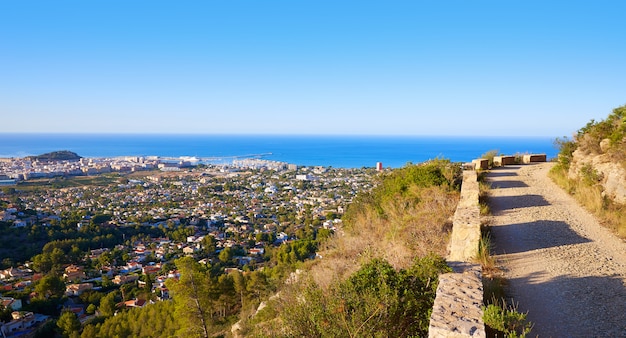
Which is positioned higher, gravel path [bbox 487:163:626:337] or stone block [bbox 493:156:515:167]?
stone block [bbox 493:156:515:167]

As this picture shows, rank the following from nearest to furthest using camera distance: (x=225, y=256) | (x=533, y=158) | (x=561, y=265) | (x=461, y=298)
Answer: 1. (x=461, y=298)
2. (x=561, y=265)
3. (x=533, y=158)
4. (x=225, y=256)

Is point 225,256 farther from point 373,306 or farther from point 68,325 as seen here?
point 373,306

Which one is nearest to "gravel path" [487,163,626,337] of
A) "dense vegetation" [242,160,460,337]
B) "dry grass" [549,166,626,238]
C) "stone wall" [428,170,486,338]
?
"dry grass" [549,166,626,238]

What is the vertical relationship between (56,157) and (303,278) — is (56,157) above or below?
below

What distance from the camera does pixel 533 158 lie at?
52.0 ft

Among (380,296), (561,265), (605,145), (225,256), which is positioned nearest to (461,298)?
(380,296)

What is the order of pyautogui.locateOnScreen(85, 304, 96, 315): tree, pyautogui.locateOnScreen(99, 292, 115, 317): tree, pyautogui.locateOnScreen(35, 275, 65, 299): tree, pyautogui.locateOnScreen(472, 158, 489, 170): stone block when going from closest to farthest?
pyautogui.locateOnScreen(472, 158, 489, 170): stone block < pyautogui.locateOnScreen(99, 292, 115, 317): tree < pyautogui.locateOnScreen(85, 304, 96, 315): tree < pyautogui.locateOnScreen(35, 275, 65, 299): tree

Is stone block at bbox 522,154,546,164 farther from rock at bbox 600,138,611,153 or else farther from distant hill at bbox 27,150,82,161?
distant hill at bbox 27,150,82,161

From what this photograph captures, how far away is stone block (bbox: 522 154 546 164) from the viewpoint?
1571cm

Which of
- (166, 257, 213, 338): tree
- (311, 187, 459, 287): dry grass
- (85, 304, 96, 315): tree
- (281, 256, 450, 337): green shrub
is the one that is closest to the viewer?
(281, 256, 450, 337): green shrub

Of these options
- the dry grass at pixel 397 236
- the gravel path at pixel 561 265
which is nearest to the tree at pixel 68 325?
the dry grass at pixel 397 236

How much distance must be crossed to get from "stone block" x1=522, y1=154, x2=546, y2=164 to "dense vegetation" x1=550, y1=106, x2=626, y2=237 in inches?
189

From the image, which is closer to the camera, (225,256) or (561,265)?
(561,265)

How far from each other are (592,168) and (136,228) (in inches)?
1208
